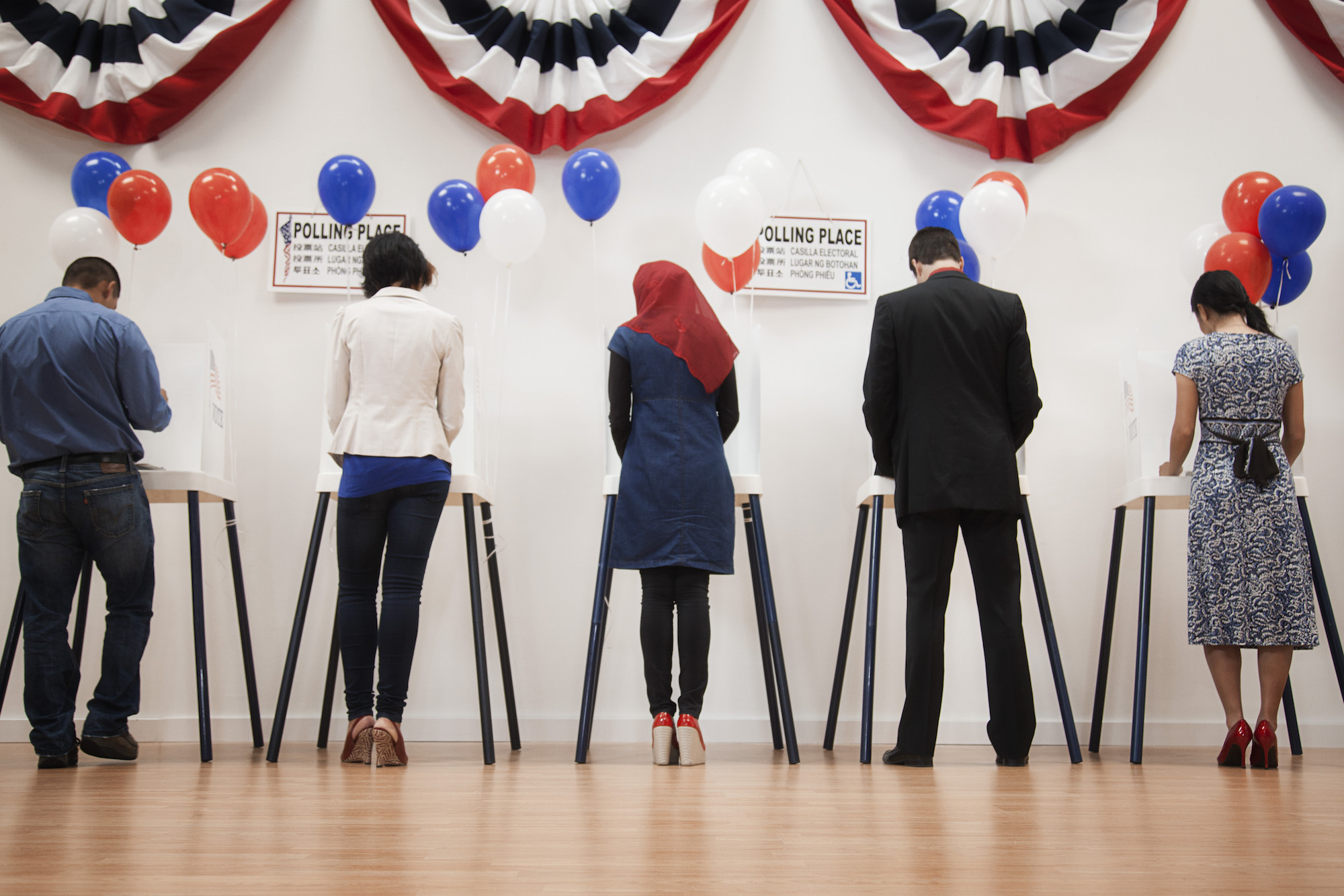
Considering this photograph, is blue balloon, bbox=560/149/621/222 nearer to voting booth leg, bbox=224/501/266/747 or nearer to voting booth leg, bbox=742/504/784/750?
voting booth leg, bbox=742/504/784/750

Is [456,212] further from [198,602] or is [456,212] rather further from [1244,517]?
[1244,517]

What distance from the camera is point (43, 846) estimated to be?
1.25 metres

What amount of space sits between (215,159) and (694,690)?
2.52m

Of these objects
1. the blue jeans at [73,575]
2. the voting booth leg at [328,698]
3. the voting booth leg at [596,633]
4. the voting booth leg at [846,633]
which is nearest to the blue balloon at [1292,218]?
the voting booth leg at [846,633]

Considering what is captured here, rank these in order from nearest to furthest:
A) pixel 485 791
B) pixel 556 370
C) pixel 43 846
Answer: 1. pixel 43 846
2. pixel 485 791
3. pixel 556 370

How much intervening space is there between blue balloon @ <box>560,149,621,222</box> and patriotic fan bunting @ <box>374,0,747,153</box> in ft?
1.46

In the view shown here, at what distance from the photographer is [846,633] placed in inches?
118

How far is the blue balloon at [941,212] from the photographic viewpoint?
3111mm

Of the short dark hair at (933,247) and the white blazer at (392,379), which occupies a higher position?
the short dark hair at (933,247)

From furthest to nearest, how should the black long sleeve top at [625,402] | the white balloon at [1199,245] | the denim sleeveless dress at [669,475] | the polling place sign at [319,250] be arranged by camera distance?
the polling place sign at [319,250]
the white balloon at [1199,245]
the black long sleeve top at [625,402]
the denim sleeveless dress at [669,475]

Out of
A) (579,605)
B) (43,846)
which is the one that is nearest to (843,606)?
(579,605)

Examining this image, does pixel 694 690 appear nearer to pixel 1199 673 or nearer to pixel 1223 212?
pixel 1199 673

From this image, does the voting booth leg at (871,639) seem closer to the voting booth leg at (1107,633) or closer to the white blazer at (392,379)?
the voting booth leg at (1107,633)

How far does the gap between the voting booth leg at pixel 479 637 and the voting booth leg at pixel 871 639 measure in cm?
94
